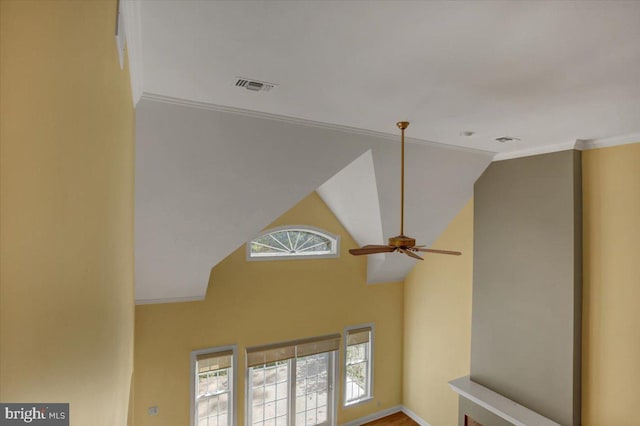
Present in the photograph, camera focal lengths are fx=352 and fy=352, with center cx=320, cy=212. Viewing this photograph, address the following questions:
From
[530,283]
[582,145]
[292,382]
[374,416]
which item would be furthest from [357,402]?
[582,145]

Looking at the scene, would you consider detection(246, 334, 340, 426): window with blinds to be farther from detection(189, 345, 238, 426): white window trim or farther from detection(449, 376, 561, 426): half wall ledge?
detection(449, 376, 561, 426): half wall ledge

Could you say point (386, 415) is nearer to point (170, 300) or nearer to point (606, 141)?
point (170, 300)

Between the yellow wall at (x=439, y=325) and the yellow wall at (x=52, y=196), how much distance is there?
5.26 metres

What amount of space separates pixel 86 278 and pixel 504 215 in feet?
16.1

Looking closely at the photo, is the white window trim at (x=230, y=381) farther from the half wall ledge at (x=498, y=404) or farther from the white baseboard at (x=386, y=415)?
the half wall ledge at (x=498, y=404)

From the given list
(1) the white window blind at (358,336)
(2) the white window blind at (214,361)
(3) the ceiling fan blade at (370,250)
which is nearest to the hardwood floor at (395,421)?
(1) the white window blind at (358,336)

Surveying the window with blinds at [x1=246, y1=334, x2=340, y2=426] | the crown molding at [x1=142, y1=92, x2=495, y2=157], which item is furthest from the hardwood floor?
the crown molding at [x1=142, y1=92, x2=495, y2=157]

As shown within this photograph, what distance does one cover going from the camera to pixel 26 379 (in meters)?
0.55

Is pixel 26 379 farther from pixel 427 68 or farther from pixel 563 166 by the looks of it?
pixel 563 166

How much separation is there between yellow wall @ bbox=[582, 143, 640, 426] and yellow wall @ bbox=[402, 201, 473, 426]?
1.59 metres

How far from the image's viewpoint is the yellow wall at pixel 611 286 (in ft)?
12.1

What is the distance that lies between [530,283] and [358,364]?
128 inches

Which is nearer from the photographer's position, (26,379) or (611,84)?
(26,379)

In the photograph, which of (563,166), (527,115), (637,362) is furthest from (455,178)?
(637,362)
